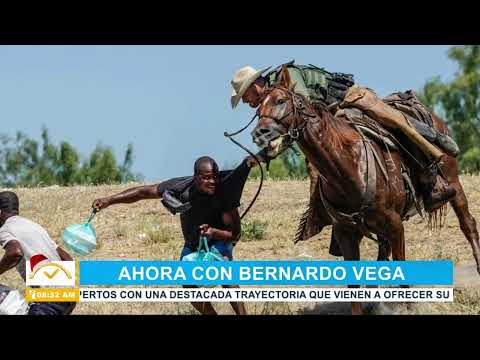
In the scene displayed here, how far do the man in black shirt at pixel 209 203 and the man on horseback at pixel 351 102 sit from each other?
792 millimetres

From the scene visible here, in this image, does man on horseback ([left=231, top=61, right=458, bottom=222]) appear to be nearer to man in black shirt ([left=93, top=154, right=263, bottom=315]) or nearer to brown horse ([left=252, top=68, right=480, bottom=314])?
brown horse ([left=252, top=68, right=480, bottom=314])

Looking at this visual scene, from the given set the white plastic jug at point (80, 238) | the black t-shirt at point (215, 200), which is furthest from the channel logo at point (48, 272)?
the black t-shirt at point (215, 200)

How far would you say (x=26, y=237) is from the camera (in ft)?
27.1

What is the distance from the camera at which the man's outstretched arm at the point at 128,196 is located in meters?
8.86

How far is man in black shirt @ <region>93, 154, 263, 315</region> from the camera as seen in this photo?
876cm

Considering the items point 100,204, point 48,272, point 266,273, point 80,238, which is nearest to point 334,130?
point 266,273

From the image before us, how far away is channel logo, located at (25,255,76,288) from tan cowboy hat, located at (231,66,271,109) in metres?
2.20

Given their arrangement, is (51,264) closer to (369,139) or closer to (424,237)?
(369,139)

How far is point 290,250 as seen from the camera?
12891 mm

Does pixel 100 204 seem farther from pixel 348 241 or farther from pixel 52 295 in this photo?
pixel 348 241

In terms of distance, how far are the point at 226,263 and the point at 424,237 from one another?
17.2 ft

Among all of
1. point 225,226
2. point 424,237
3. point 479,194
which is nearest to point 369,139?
point 225,226

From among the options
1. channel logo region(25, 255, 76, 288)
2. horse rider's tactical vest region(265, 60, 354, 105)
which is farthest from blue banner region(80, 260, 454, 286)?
horse rider's tactical vest region(265, 60, 354, 105)

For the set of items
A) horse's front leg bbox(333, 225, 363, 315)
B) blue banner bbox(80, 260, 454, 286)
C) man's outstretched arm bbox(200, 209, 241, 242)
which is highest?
man's outstretched arm bbox(200, 209, 241, 242)
